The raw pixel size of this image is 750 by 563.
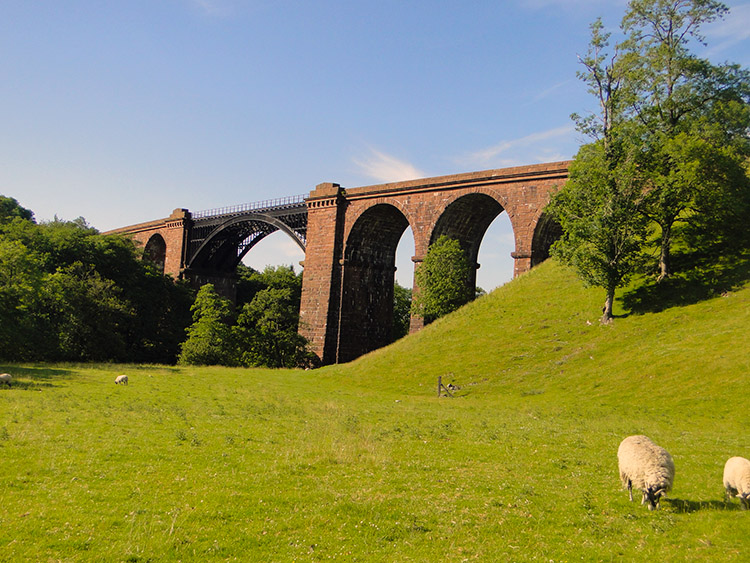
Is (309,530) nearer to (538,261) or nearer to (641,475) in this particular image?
(641,475)

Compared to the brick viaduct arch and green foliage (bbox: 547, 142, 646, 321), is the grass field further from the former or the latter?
the brick viaduct arch

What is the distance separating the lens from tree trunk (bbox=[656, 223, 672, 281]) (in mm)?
37156

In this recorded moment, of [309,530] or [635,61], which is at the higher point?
[635,61]

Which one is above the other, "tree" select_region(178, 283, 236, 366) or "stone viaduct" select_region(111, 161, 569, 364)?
"stone viaduct" select_region(111, 161, 569, 364)

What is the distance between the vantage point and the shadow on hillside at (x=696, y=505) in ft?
34.1

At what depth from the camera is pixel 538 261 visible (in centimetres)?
4612

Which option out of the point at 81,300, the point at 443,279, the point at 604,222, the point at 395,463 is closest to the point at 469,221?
the point at 443,279

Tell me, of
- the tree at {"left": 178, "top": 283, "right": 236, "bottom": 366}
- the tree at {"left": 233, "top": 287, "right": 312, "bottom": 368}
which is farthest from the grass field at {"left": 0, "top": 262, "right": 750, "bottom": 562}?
the tree at {"left": 233, "top": 287, "right": 312, "bottom": 368}

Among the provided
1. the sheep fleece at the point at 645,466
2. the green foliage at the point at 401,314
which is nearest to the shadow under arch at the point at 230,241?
the green foliage at the point at 401,314

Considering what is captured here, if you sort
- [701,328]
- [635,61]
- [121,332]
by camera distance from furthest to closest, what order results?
[121,332] → [635,61] → [701,328]

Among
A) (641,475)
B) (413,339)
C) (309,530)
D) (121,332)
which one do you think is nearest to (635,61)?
(413,339)

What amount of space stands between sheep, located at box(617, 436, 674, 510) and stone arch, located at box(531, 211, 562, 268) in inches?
1369

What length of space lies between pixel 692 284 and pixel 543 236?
39.7 ft

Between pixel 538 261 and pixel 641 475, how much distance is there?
121 ft
